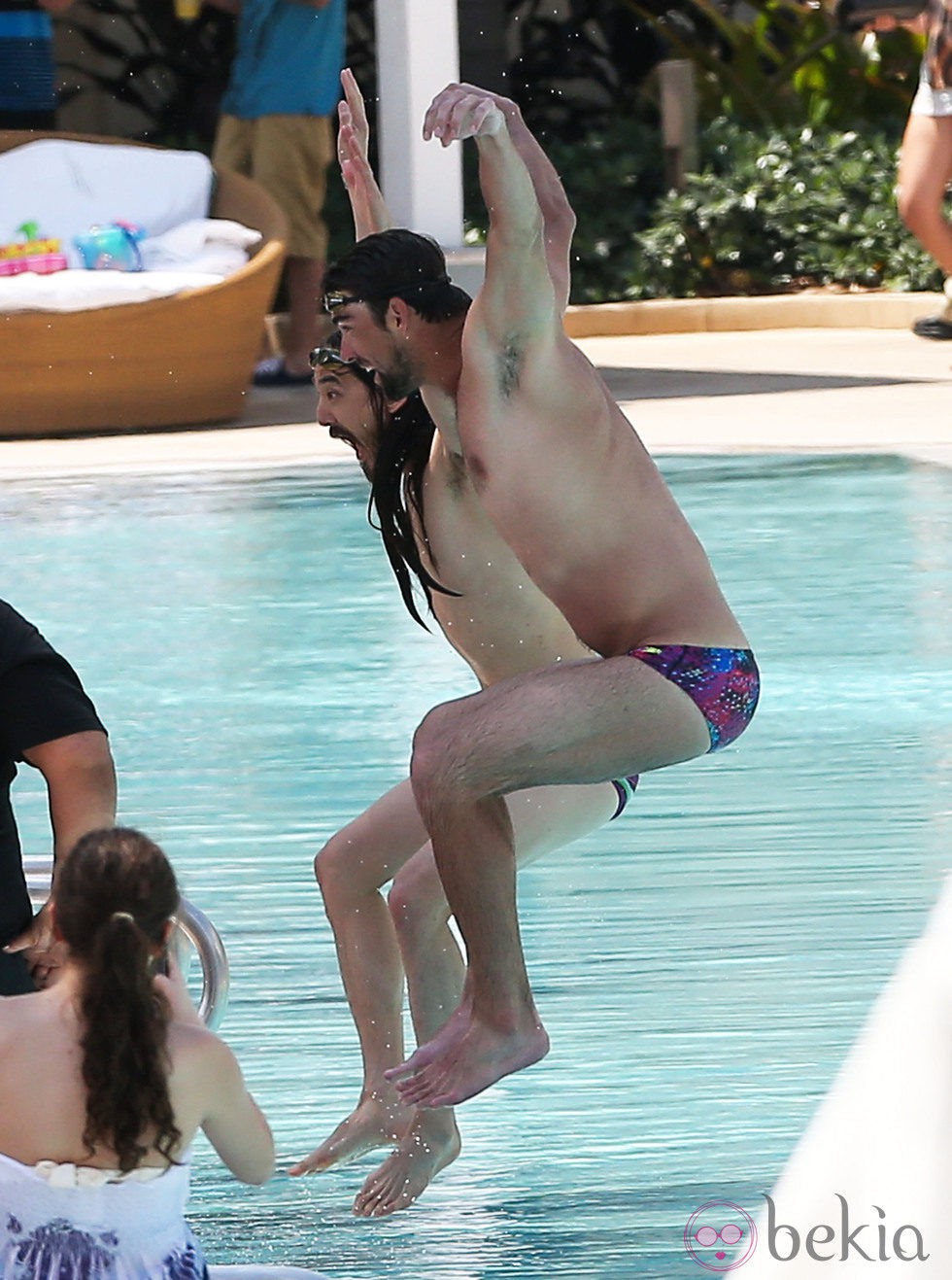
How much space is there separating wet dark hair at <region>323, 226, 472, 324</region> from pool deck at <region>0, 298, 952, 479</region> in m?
5.95

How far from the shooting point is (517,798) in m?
3.68

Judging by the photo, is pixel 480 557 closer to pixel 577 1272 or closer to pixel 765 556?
pixel 577 1272

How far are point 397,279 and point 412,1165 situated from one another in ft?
4.30

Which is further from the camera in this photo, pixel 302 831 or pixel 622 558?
pixel 302 831

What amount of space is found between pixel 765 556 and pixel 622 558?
182 inches

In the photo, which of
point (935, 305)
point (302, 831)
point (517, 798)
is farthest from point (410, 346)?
point (935, 305)

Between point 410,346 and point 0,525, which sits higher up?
point 410,346

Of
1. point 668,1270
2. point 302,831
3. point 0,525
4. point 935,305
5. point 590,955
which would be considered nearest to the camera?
point 668,1270

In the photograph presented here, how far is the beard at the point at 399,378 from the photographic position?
A: 3.57 metres

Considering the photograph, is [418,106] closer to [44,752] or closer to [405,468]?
[405,468]

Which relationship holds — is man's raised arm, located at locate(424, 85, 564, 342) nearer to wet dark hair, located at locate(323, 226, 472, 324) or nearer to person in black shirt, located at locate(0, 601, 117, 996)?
wet dark hair, located at locate(323, 226, 472, 324)

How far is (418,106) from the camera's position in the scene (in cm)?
1259

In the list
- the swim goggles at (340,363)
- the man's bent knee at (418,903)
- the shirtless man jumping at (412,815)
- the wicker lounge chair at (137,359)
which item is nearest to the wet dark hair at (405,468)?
the shirtless man jumping at (412,815)

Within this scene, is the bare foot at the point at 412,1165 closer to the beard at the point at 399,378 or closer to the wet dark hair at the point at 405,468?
the wet dark hair at the point at 405,468
